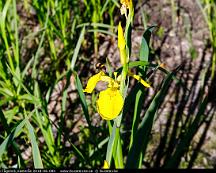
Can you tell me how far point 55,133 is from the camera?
72.3 inches

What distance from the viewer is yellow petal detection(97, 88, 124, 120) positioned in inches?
33.8

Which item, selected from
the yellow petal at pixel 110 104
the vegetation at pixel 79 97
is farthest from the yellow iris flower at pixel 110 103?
the vegetation at pixel 79 97

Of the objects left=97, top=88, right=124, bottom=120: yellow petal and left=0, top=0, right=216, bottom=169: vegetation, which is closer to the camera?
left=97, top=88, right=124, bottom=120: yellow petal

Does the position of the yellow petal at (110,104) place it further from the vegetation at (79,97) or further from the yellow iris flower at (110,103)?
the vegetation at (79,97)

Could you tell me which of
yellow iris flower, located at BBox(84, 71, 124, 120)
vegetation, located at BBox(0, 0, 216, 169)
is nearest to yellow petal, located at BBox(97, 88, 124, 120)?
yellow iris flower, located at BBox(84, 71, 124, 120)

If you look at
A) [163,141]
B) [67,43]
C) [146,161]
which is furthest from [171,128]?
[67,43]

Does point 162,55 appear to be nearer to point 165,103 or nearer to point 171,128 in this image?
point 165,103

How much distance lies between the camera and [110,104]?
34.0 inches

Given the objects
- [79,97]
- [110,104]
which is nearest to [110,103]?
[110,104]

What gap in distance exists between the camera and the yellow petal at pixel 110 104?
0.86 meters

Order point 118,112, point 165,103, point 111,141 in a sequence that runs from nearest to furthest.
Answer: point 118,112 → point 111,141 → point 165,103

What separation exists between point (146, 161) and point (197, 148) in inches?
9.8

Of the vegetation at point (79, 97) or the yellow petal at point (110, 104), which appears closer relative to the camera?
the yellow petal at point (110, 104)

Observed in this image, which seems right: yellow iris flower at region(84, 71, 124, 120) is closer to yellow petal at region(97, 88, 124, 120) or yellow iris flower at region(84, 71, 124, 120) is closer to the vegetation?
yellow petal at region(97, 88, 124, 120)
